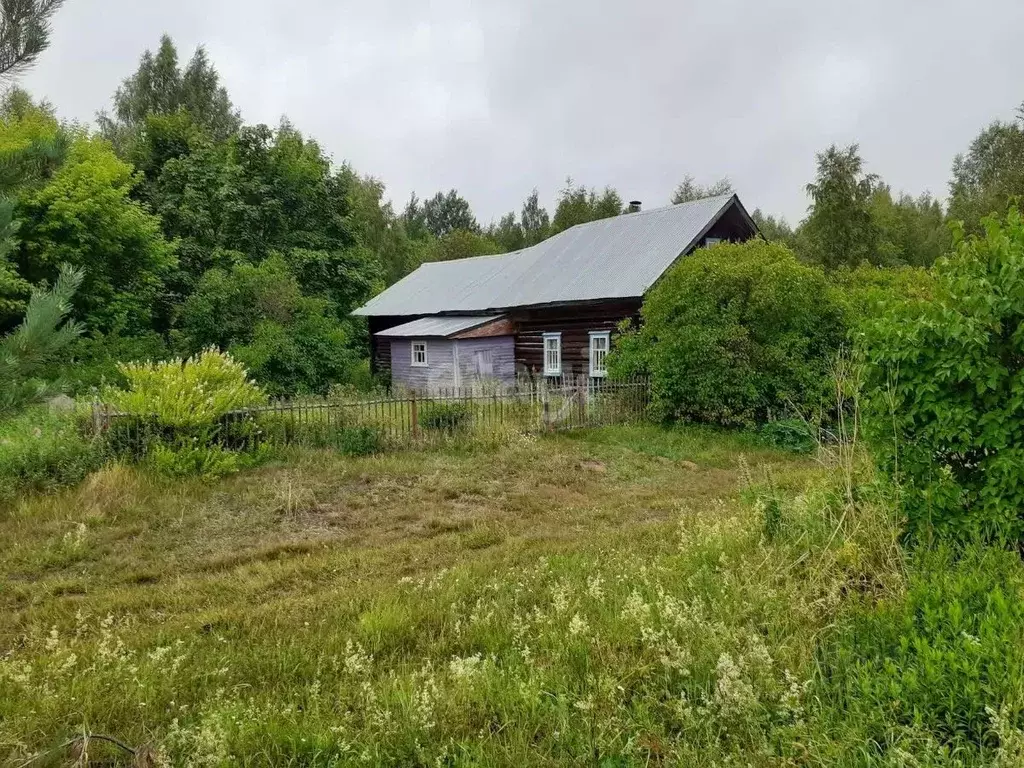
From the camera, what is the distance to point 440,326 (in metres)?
22.4

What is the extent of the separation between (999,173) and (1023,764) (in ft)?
118

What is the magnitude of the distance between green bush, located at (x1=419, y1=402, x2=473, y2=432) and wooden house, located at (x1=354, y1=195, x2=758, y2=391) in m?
6.24

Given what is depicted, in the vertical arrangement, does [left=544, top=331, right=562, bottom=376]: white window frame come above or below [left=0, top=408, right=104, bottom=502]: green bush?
above

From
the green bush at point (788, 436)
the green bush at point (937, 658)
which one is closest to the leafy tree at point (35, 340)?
the green bush at point (937, 658)

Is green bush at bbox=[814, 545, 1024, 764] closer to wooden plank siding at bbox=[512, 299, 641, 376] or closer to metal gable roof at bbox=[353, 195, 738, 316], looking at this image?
metal gable roof at bbox=[353, 195, 738, 316]

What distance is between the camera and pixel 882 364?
14.0 ft

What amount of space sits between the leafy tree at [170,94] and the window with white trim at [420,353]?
19.7 metres

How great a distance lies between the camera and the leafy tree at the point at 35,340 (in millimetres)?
4078

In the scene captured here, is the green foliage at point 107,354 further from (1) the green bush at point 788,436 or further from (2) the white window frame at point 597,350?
(1) the green bush at point 788,436

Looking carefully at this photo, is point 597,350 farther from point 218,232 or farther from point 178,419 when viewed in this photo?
point 218,232

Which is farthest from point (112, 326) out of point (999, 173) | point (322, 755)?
point (999, 173)

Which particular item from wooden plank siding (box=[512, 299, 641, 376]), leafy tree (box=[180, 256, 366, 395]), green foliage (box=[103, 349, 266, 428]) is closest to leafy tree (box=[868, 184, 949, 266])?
wooden plank siding (box=[512, 299, 641, 376])

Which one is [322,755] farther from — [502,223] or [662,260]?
[502,223]

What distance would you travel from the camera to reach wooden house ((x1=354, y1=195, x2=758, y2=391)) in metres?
18.8
